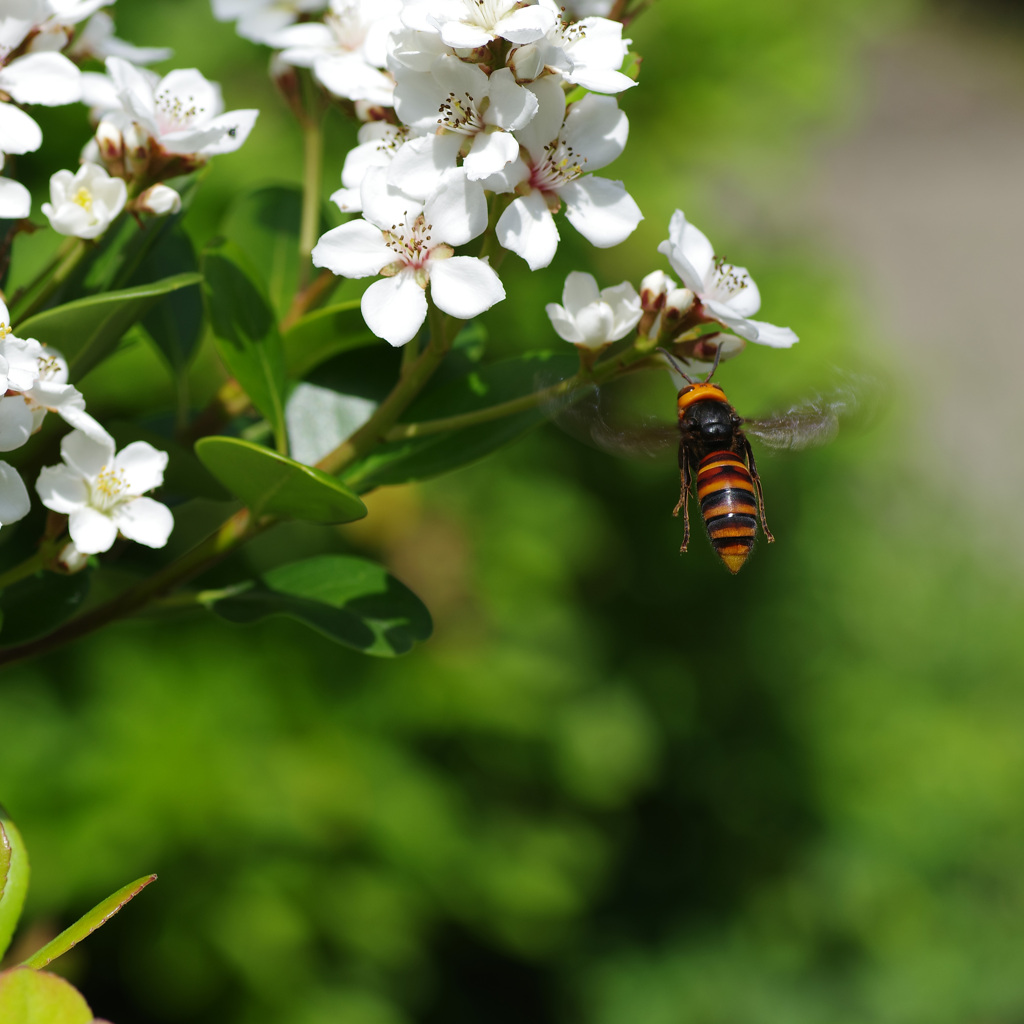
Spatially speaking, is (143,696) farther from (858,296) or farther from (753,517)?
(858,296)

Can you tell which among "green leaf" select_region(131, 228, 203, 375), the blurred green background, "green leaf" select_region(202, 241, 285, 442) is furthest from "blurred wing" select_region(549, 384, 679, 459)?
the blurred green background

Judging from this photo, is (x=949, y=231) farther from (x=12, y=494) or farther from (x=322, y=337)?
(x=12, y=494)

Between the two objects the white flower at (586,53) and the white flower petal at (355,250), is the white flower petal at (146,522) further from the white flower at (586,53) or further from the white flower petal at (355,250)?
the white flower at (586,53)

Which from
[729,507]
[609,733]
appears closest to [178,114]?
[729,507]

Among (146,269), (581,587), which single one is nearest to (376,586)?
(146,269)

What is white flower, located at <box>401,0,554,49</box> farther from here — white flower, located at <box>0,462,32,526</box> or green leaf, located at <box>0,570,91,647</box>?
green leaf, located at <box>0,570,91,647</box>

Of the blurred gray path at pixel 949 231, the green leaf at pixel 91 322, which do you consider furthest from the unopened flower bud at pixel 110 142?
the blurred gray path at pixel 949 231
